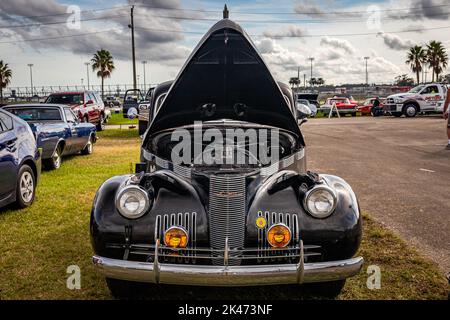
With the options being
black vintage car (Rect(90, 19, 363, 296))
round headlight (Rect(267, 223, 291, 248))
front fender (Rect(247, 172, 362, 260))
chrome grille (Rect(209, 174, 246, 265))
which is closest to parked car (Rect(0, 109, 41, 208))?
black vintage car (Rect(90, 19, 363, 296))

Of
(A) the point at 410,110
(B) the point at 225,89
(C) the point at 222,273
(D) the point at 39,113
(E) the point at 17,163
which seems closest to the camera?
(C) the point at 222,273

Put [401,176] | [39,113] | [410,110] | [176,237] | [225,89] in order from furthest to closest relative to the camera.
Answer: [410,110], [39,113], [401,176], [225,89], [176,237]

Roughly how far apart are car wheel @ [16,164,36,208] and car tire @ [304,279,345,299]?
14.2 ft

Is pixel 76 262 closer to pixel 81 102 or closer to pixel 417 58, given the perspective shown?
pixel 81 102

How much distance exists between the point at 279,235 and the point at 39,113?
8.68 m

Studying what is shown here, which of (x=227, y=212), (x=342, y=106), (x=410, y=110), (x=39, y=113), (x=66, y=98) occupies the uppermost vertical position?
(x=66, y=98)

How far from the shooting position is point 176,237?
10.5 feet

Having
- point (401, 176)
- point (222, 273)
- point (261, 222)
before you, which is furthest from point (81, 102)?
point (222, 273)

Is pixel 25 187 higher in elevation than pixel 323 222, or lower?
lower

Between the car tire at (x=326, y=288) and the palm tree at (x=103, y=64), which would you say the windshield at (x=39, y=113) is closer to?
the car tire at (x=326, y=288)

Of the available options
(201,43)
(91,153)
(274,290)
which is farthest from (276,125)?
(91,153)

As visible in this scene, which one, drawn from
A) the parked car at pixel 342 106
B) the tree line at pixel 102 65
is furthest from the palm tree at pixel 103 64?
the parked car at pixel 342 106

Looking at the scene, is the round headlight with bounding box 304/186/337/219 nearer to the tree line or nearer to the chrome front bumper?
the chrome front bumper
